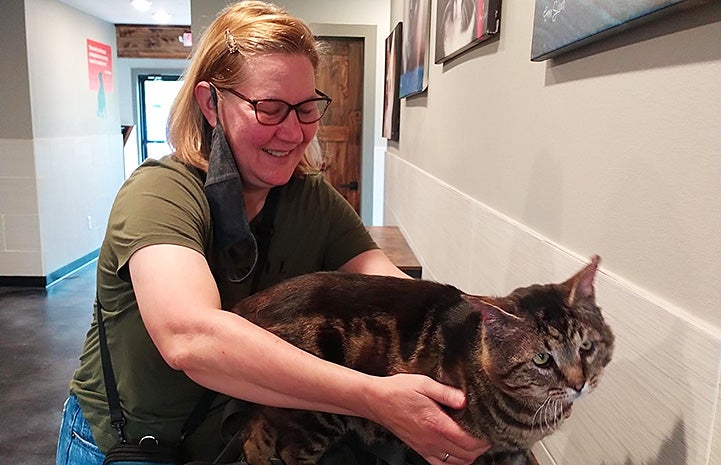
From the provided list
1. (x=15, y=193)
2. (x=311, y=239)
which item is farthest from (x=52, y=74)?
(x=311, y=239)

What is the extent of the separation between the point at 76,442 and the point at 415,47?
2.10 m

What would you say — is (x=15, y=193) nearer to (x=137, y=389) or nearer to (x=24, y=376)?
(x=24, y=376)

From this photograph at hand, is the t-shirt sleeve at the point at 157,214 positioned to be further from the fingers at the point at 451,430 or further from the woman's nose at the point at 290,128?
the fingers at the point at 451,430

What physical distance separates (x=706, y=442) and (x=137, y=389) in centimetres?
86

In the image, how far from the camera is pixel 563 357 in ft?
2.20

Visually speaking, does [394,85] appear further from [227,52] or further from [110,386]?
[110,386]

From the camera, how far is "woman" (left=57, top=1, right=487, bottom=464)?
0.77 metres

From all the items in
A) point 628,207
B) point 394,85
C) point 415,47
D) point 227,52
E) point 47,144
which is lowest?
point 47,144

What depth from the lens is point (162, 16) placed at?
647cm

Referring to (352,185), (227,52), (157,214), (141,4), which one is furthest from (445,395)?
(141,4)

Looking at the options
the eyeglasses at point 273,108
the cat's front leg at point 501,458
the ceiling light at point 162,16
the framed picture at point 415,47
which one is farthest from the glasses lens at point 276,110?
the ceiling light at point 162,16

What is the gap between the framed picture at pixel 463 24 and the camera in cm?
137

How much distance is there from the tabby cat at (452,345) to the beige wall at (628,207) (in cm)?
8

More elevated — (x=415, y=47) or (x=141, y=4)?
(x=141, y=4)
